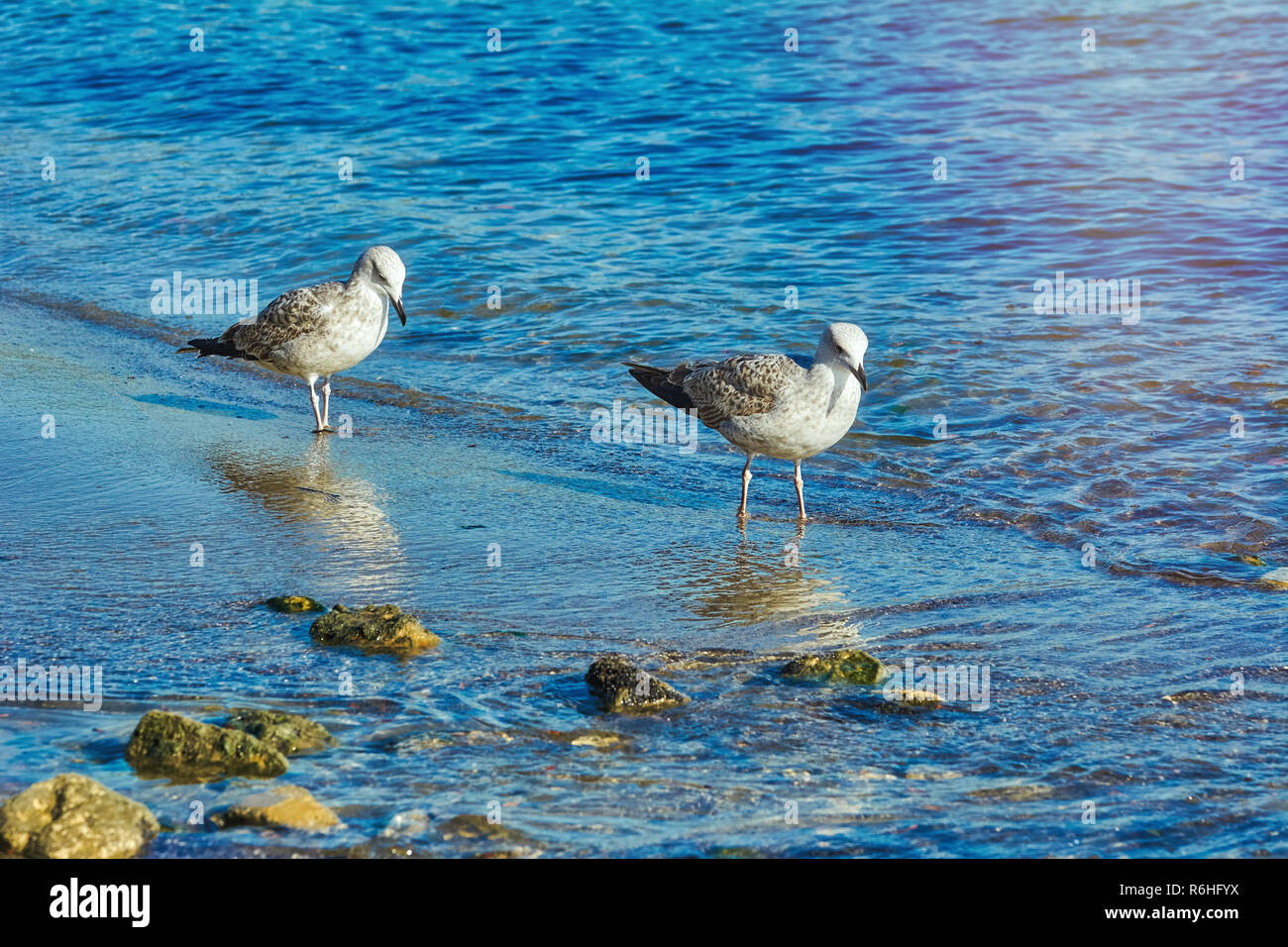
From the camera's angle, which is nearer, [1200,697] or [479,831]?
[479,831]

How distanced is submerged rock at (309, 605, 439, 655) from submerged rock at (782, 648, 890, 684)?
4.38 feet

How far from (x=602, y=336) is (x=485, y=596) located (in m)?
4.80

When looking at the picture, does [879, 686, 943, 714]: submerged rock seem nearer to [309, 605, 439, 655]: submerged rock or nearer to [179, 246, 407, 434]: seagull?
[309, 605, 439, 655]: submerged rock

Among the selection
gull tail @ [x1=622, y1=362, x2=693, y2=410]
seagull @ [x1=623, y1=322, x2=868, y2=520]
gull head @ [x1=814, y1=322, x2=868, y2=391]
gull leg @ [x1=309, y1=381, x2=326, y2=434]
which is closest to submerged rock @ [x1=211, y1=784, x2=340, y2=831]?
seagull @ [x1=623, y1=322, x2=868, y2=520]

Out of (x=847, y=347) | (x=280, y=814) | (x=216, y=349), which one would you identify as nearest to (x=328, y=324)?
(x=216, y=349)

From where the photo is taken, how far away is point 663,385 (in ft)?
25.2

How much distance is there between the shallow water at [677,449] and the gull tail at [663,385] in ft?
1.49

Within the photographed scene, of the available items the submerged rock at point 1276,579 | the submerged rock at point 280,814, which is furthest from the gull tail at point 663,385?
the submerged rock at point 280,814

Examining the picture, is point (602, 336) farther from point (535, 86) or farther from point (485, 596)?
point (535, 86)

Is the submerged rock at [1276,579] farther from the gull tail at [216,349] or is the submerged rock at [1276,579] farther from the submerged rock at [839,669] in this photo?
the gull tail at [216,349]

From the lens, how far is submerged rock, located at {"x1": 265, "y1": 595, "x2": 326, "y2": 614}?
5250mm

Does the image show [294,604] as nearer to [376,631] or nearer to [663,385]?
[376,631]

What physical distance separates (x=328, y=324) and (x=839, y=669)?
4838mm

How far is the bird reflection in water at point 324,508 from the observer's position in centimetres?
597
